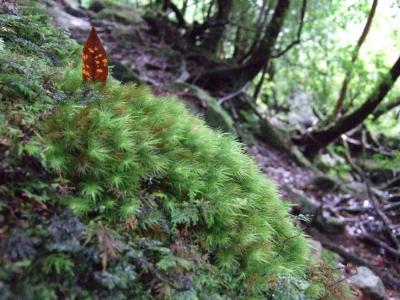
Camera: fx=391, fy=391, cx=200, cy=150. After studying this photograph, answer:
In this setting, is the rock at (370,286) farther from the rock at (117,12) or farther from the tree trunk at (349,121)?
the rock at (117,12)

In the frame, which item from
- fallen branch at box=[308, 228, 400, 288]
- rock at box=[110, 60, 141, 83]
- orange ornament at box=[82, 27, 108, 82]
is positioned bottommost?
fallen branch at box=[308, 228, 400, 288]

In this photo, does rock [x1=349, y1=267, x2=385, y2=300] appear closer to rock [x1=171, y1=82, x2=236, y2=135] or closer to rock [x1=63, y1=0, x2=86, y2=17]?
rock [x1=171, y1=82, x2=236, y2=135]

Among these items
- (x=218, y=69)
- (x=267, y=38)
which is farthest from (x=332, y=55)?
(x=218, y=69)

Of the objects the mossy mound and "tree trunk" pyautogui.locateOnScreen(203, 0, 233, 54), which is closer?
the mossy mound

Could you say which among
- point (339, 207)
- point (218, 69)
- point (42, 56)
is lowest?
point (339, 207)

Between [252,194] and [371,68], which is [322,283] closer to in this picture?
[252,194]

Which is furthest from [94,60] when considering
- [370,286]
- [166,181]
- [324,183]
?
[324,183]

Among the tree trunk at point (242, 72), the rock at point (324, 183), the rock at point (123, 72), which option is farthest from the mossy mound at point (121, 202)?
the tree trunk at point (242, 72)

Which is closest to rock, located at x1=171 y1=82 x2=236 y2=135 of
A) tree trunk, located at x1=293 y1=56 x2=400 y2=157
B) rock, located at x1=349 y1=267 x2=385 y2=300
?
tree trunk, located at x1=293 y1=56 x2=400 y2=157
